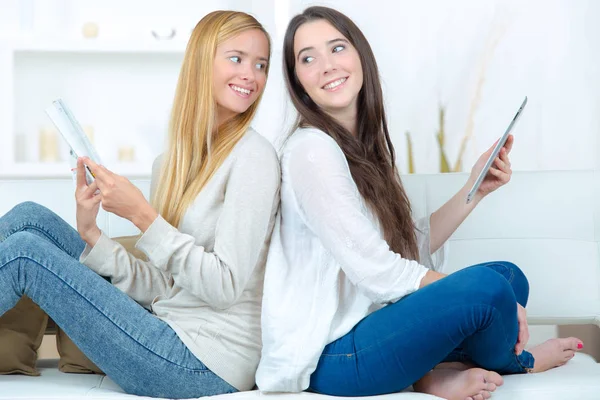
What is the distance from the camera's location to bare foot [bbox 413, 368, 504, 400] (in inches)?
66.8

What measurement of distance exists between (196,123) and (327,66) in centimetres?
35

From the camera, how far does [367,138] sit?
205 centimetres

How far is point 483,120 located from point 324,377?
2.41 m

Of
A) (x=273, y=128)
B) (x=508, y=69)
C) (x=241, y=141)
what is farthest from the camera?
(x=508, y=69)

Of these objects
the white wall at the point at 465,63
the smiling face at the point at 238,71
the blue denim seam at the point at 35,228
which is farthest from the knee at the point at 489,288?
the white wall at the point at 465,63

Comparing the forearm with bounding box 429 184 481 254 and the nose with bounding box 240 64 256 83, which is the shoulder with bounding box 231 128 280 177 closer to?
the nose with bounding box 240 64 256 83

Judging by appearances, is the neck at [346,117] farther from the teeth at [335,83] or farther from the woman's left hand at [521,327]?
the woman's left hand at [521,327]

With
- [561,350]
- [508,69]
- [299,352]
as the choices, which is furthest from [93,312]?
[508,69]

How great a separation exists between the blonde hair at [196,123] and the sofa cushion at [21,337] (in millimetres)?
443

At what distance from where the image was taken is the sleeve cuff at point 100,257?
1.86 m

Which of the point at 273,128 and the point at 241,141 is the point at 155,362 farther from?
the point at 273,128

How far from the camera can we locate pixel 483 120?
12.6 feet

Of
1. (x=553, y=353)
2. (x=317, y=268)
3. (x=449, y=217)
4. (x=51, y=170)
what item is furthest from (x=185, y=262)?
(x=51, y=170)

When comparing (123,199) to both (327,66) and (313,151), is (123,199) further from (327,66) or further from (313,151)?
(327,66)
